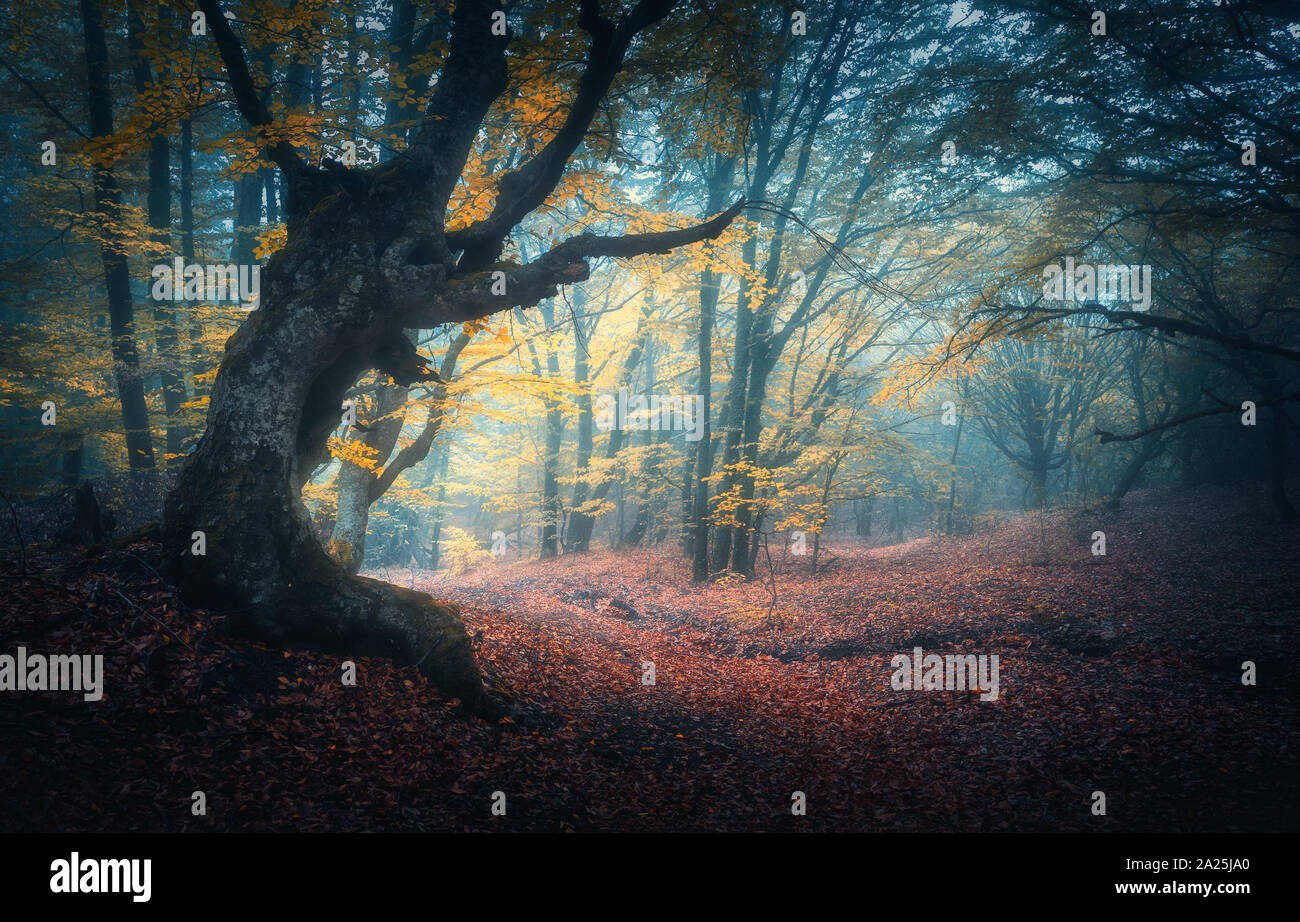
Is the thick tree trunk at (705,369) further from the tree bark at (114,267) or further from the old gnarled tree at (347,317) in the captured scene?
the tree bark at (114,267)

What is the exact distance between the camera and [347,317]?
4.96 metres

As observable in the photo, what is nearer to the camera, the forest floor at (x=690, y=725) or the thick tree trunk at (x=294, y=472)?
the forest floor at (x=690, y=725)

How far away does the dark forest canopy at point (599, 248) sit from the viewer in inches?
205

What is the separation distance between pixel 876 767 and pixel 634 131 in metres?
13.7

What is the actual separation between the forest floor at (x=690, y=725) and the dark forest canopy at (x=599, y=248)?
2.27ft

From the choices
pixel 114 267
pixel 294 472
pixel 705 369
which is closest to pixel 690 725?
pixel 294 472

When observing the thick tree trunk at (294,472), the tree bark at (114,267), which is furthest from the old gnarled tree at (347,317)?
the tree bark at (114,267)

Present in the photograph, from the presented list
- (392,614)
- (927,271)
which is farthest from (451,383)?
(927,271)

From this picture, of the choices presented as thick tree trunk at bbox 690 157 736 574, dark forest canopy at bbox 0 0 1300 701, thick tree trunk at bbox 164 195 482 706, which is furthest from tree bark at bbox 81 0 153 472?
thick tree trunk at bbox 690 157 736 574

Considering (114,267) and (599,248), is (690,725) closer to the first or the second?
(599,248)

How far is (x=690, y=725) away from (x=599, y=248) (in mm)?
5585

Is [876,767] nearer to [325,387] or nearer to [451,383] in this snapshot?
[325,387]

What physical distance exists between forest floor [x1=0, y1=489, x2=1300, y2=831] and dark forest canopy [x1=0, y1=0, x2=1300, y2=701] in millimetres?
690

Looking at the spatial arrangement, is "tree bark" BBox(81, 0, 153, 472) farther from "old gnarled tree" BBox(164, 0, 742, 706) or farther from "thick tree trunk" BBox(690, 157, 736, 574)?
"thick tree trunk" BBox(690, 157, 736, 574)
